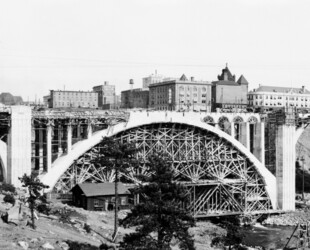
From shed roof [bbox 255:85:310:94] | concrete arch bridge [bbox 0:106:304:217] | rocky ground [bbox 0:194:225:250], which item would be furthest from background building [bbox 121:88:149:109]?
rocky ground [bbox 0:194:225:250]

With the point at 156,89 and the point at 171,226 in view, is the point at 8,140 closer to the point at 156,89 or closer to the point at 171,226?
the point at 171,226

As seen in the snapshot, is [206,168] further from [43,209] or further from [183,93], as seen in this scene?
[183,93]

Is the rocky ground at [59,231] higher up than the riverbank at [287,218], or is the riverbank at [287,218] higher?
the rocky ground at [59,231]

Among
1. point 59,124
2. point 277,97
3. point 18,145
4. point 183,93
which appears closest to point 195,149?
point 59,124

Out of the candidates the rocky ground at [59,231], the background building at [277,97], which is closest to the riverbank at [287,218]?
the rocky ground at [59,231]

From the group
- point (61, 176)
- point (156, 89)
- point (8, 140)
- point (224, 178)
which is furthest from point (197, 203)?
point (156, 89)

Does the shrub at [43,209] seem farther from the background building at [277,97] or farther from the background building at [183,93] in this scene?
the background building at [277,97]
